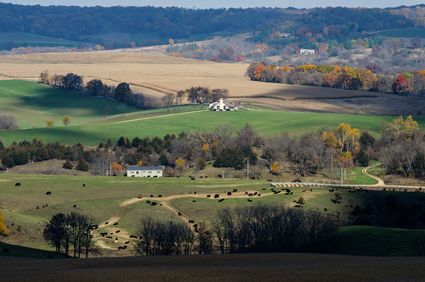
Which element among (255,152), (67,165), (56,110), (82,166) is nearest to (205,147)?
(255,152)

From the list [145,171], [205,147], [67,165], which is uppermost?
[205,147]

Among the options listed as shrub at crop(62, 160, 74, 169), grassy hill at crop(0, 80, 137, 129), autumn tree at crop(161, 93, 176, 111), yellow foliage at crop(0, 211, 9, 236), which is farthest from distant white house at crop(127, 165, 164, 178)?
autumn tree at crop(161, 93, 176, 111)

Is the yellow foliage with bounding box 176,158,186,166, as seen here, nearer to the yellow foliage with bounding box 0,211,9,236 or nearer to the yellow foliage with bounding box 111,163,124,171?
the yellow foliage with bounding box 111,163,124,171

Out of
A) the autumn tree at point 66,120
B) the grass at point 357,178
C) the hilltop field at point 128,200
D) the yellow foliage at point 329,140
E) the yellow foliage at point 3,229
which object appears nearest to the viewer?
the yellow foliage at point 3,229

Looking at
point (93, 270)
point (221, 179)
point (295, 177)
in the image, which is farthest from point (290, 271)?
point (295, 177)

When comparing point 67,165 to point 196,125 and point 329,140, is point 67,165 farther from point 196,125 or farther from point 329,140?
point 196,125

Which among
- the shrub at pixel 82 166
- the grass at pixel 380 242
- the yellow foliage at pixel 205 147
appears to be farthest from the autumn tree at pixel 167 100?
the grass at pixel 380 242

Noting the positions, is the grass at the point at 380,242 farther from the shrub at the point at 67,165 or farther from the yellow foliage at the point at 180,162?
the shrub at the point at 67,165
